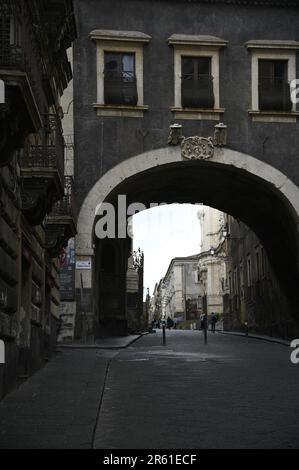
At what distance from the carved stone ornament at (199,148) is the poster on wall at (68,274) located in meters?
4.96

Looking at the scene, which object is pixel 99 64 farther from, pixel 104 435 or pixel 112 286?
pixel 104 435

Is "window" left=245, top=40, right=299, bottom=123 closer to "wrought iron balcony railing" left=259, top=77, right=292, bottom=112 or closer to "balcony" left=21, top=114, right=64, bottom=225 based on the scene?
"wrought iron balcony railing" left=259, top=77, right=292, bottom=112

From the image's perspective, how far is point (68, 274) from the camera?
26078 mm

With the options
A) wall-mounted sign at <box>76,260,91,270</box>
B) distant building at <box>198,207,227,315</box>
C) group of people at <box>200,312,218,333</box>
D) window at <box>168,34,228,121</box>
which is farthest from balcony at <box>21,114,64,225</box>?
distant building at <box>198,207,227,315</box>

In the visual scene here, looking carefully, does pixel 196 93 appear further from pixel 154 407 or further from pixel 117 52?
pixel 154 407

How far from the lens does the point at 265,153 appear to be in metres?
27.3

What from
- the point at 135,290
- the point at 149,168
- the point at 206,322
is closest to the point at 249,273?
the point at 135,290

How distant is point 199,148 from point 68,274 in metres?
6.17

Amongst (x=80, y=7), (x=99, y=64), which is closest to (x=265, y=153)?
(x=99, y=64)

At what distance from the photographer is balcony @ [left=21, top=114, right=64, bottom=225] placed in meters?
12.4

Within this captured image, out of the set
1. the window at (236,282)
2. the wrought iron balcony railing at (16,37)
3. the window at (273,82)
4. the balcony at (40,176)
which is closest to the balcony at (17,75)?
the wrought iron balcony railing at (16,37)

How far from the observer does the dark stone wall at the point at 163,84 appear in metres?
26.9

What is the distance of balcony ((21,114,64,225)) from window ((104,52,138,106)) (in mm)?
13503
